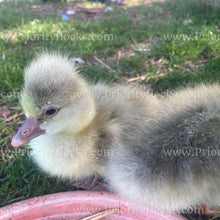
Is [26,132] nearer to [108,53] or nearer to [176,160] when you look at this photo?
[176,160]

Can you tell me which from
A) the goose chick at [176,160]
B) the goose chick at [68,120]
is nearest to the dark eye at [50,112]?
the goose chick at [68,120]

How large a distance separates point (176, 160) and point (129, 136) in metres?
0.28

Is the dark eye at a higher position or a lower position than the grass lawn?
higher

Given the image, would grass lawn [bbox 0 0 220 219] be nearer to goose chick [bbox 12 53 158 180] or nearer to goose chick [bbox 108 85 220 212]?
goose chick [bbox 12 53 158 180]

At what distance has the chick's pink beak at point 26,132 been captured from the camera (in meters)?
1.18

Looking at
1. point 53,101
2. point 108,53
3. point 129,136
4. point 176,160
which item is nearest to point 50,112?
point 53,101

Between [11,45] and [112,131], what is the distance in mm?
2097

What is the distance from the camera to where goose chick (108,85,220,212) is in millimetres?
859

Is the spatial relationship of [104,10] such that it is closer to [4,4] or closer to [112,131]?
[4,4]

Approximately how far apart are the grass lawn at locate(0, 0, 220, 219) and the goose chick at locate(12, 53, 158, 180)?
0.22m

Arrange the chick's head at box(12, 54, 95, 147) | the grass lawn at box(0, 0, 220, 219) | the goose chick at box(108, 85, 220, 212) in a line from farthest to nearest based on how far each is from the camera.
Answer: the grass lawn at box(0, 0, 220, 219) < the chick's head at box(12, 54, 95, 147) < the goose chick at box(108, 85, 220, 212)

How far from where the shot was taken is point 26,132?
119cm

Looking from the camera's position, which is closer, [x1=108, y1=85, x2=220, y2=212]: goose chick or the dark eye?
[x1=108, y1=85, x2=220, y2=212]: goose chick

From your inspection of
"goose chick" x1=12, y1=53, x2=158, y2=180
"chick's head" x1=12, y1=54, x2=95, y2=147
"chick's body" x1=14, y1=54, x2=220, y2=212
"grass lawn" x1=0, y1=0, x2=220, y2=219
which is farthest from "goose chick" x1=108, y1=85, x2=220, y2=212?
"grass lawn" x1=0, y1=0, x2=220, y2=219
